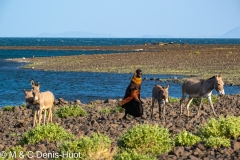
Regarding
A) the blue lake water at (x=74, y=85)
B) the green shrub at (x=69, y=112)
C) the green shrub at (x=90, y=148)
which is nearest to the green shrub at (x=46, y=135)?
the green shrub at (x=90, y=148)

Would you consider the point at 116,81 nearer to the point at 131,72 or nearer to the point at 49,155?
the point at 131,72

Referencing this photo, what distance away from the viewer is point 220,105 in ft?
69.0

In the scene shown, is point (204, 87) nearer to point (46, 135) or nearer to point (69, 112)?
point (69, 112)

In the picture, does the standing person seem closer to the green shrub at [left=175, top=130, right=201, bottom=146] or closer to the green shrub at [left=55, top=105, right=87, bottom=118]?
the green shrub at [left=55, top=105, right=87, bottom=118]

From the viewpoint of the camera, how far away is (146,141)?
11.0 m

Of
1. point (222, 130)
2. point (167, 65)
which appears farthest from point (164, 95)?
point (167, 65)

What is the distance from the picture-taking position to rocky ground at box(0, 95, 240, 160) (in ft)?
35.4

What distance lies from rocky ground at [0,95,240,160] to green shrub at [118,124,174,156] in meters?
0.25

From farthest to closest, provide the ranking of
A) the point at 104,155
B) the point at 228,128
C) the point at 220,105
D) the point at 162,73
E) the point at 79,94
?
the point at 162,73 → the point at 79,94 → the point at 220,105 → the point at 228,128 → the point at 104,155

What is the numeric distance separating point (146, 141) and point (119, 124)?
4994mm

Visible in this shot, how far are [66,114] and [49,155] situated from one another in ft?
25.8

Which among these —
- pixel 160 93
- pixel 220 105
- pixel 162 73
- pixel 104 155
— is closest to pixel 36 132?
pixel 104 155

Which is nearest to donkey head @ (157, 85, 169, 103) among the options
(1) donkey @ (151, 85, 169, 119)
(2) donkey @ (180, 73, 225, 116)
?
(1) donkey @ (151, 85, 169, 119)

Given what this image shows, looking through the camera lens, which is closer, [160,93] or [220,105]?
[160,93]
